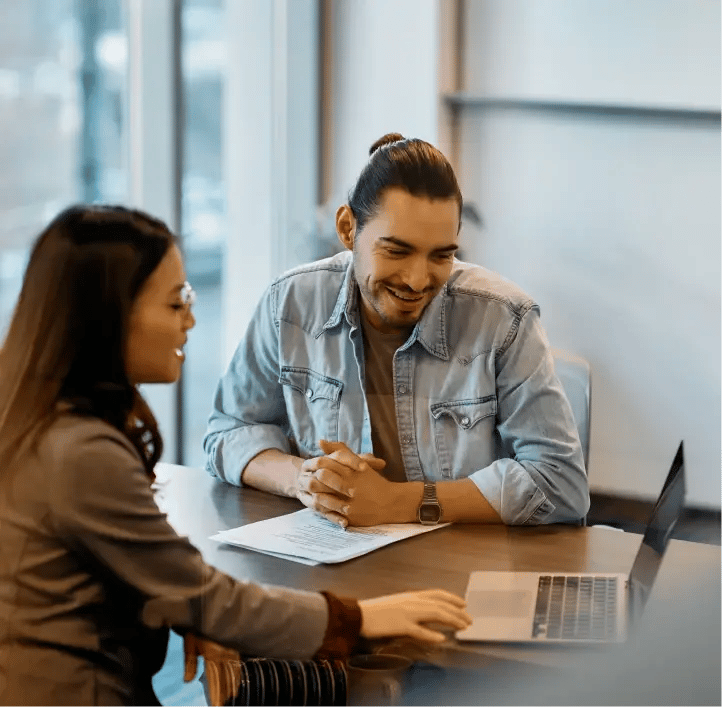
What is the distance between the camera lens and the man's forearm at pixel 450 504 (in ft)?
4.14

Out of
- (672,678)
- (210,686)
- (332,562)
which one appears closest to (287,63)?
(332,562)

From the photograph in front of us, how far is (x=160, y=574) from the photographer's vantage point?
2.84ft

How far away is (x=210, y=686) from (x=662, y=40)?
6.34 feet

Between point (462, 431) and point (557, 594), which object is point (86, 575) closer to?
point (557, 594)

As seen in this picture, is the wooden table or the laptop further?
the laptop

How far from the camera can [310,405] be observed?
1.48 meters

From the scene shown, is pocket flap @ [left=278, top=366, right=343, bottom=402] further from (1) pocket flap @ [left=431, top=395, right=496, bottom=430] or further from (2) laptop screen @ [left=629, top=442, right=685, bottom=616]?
(2) laptop screen @ [left=629, top=442, right=685, bottom=616]

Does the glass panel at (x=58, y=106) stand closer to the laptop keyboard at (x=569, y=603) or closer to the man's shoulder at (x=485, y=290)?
the man's shoulder at (x=485, y=290)

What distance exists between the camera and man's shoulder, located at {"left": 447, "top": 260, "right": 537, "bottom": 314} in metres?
1.39

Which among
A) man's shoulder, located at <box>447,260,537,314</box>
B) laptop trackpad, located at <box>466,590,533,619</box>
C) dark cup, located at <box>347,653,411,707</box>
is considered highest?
man's shoulder, located at <box>447,260,537,314</box>

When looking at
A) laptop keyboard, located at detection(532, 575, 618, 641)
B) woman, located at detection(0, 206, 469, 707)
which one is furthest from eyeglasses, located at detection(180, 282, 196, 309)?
laptop keyboard, located at detection(532, 575, 618, 641)

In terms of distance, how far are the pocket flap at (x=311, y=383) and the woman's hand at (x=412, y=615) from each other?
0.50m

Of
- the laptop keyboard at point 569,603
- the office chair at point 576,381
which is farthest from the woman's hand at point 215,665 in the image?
the office chair at point 576,381

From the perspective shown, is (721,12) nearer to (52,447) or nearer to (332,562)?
(332,562)
